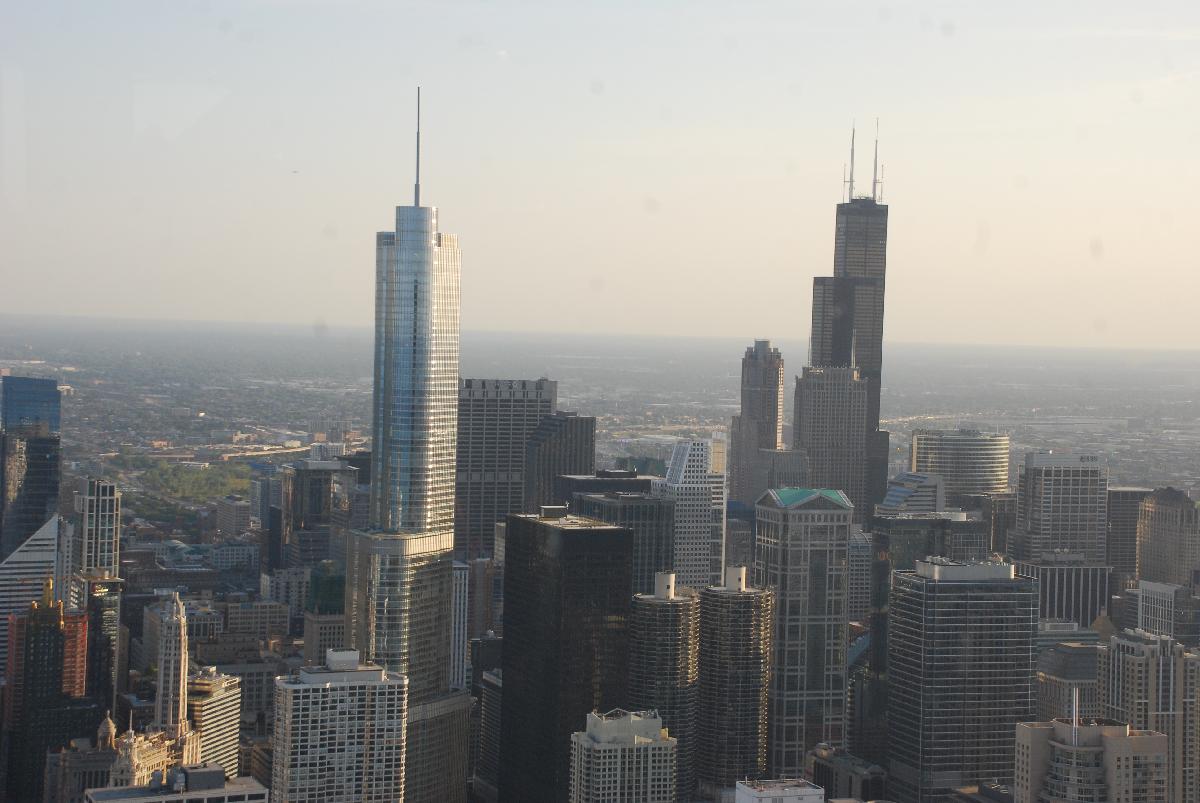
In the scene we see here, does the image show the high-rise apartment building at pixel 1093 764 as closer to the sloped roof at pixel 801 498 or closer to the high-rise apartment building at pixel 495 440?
the sloped roof at pixel 801 498

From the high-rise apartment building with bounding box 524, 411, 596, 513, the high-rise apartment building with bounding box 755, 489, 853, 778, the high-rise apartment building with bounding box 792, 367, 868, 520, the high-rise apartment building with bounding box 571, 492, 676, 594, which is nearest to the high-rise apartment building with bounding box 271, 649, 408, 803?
the high-rise apartment building with bounding box 755, 489, 853, 778

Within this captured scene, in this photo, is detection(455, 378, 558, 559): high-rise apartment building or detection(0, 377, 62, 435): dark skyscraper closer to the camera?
detection(0, 377, 62, 435): dark skyscraper

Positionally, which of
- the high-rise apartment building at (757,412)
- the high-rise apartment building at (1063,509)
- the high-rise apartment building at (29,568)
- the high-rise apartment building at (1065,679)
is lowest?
the high-rise apartment building at (1065,679)

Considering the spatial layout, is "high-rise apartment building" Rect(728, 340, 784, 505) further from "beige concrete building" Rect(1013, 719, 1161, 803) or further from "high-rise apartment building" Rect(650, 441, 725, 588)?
"beige concrete building" Rect(1013, 719, 1161, 803)

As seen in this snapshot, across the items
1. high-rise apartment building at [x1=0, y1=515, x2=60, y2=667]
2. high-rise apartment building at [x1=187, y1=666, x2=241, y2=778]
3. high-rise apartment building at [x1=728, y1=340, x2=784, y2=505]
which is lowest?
high-rise apartment building at [x1=187, y1=666, x2=241, y2=778]

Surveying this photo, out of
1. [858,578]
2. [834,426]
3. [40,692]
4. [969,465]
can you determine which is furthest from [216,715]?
[834,426]

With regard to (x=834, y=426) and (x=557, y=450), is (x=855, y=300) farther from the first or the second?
(x=557, y=450)

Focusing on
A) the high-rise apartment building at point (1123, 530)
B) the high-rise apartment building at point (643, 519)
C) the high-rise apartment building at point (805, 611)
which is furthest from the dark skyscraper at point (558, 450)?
the high-rise apartment building at point (1123, 530)
